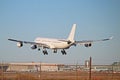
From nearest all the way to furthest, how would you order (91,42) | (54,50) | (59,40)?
(91,42) < (54,50) < (59,40)

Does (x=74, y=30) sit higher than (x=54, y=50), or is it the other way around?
(x=74, y=30)

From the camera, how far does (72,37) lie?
230 feet

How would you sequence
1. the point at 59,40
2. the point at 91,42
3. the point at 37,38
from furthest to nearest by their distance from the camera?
the point at 37,38, the point at 59,40, the point at 91,42

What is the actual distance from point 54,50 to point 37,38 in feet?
38.2

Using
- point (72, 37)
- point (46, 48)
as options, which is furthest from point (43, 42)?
point (72, 37)

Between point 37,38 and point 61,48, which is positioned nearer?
point 61,48

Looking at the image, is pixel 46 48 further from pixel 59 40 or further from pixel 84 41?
pixel 84 41

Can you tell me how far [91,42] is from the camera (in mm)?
62281

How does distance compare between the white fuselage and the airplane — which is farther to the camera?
the white fuselage

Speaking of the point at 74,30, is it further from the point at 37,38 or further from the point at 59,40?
the point at 37,38

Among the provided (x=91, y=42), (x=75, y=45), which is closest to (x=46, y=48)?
(x=75, y=45)

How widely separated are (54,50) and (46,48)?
4.36 meters

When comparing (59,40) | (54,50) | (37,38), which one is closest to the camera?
(54,50)

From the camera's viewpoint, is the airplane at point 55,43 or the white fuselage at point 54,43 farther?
the white fuselage at point 54,43
